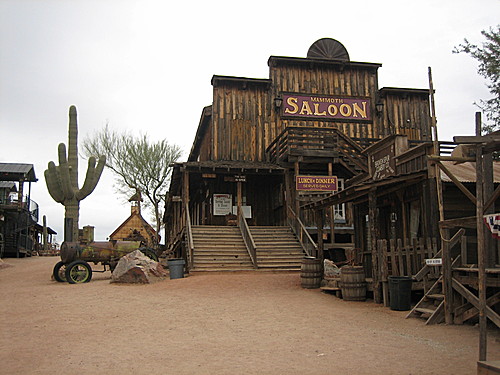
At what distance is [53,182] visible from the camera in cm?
2486

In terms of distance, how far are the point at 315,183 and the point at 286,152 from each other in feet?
6.07

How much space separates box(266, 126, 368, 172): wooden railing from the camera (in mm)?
22016

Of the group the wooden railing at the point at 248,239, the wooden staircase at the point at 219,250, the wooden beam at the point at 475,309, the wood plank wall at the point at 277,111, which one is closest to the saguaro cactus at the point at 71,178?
the wood plank wall at the point at 277,111

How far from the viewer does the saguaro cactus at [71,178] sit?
24672mm

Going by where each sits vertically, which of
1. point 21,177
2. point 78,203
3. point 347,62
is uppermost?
point 347,62

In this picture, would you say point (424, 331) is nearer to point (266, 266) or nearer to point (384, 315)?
point (384, 315)

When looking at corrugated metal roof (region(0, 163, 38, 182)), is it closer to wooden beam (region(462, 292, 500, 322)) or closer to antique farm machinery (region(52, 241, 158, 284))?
antique farm machinery (region(52, 241, 158, 284))

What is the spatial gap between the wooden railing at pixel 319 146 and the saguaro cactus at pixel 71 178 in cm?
910

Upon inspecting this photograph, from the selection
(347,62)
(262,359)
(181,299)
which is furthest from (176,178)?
(262,359)

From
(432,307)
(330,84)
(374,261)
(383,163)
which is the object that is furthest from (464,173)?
(330,84)

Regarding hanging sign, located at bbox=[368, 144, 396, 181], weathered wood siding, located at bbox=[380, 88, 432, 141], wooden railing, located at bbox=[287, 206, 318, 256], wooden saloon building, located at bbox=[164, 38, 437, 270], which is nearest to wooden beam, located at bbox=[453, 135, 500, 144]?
hanging sign, located at bbox=[368, 144, 396, 181]

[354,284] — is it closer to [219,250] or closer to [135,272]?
[135,272]

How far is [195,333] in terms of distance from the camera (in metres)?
8.38

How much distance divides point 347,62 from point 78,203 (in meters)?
15.8
